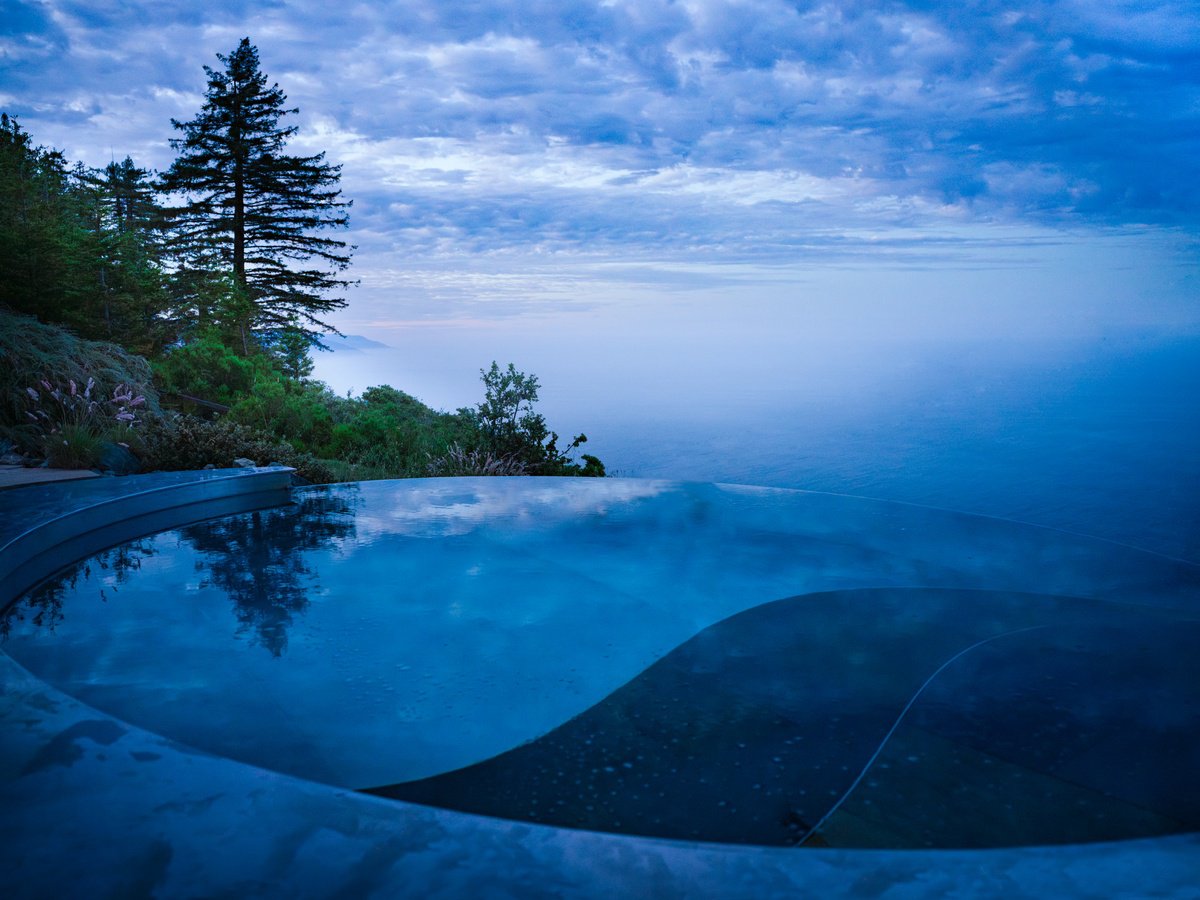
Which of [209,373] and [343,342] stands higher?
[343,342]

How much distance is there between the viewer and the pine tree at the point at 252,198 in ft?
60.7

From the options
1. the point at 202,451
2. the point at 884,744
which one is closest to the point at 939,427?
the point at 202,451

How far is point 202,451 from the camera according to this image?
721 centimetres

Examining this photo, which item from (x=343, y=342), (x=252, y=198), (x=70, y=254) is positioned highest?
(x=252, y=198)

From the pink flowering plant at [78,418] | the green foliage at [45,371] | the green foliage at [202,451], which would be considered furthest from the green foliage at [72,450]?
Answer: the green foliage at [45,371]

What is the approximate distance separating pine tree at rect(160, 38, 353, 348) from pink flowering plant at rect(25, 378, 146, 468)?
1039cm

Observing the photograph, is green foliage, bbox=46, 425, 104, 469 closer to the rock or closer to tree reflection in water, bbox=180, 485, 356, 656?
the rock

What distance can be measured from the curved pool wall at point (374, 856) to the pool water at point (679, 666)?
2.10ft

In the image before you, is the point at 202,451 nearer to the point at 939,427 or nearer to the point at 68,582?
the point at 68,582

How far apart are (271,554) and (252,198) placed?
710 inches

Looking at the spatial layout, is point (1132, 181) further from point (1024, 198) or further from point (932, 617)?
point (932, 617)

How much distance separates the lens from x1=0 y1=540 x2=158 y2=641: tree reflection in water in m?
3.02

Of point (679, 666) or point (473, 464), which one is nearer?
point (679, 666)

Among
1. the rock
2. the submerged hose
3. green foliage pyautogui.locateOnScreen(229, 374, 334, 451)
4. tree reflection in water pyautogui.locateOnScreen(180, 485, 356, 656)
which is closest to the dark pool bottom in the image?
the submerged hose
